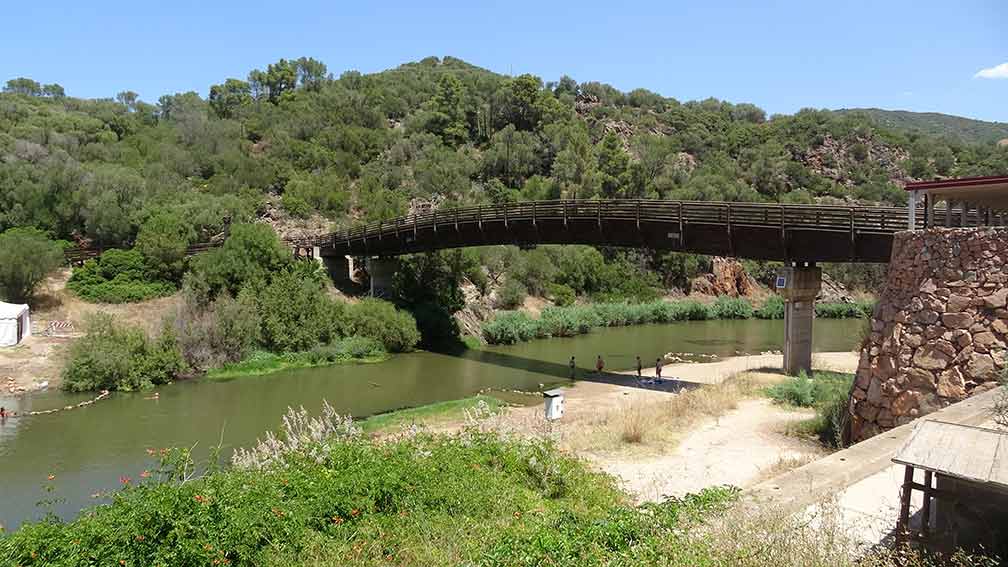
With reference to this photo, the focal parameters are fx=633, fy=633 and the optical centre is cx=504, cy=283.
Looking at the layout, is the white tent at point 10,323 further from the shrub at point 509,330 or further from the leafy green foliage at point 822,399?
the leafy green foliage at point 822,399

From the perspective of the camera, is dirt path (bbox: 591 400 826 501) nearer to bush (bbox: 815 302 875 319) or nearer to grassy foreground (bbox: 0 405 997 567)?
grassy foreground (bbox: 0 405 997 567)

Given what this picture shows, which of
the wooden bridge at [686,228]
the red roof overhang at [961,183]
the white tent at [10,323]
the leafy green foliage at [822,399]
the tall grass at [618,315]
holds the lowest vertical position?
the tall grass at [618,315]

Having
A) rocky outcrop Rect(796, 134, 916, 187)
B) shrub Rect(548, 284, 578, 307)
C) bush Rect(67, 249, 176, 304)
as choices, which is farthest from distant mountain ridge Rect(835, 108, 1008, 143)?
Result: bush Rect(67, 249, 176, 304)

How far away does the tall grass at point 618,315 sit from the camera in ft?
137

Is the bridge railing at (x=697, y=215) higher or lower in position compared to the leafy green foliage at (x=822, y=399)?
higher

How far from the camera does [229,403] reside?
80.4 ft

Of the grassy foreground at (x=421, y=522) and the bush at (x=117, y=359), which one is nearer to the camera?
the grassy foreground at (x=421, y=522)

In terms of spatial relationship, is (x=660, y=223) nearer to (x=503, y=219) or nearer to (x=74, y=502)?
(x=503, y=219)

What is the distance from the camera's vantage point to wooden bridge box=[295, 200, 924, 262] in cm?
2181

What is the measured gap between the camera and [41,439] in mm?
19297

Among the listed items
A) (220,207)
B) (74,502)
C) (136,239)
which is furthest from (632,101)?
(74,502)

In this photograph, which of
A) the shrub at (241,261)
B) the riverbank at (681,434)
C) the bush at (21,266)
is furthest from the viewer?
the shrub at (241,261)

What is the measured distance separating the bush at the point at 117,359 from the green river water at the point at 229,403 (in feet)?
2.37

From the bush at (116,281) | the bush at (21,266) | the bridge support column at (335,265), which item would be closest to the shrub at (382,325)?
the bridge support column at (335,265)
